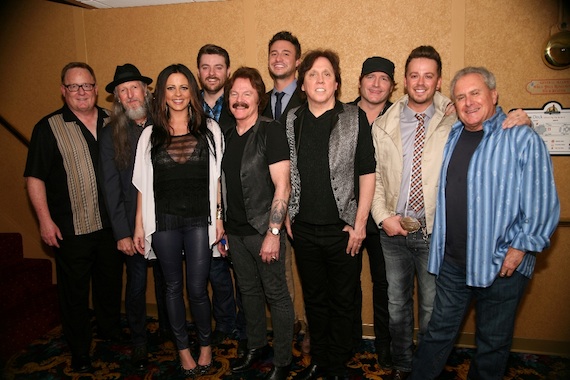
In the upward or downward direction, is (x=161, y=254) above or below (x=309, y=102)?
below

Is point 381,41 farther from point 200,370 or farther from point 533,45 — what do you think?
point 200,370

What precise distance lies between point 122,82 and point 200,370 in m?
1.97

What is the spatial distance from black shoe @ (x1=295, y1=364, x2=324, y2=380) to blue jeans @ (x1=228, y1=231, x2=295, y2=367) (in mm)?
121

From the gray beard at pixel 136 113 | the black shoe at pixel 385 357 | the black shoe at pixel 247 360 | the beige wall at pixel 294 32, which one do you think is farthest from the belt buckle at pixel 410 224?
the gray beard at pixel 136 113

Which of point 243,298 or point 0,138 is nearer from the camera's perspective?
point 243,298

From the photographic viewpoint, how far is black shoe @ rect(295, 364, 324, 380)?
262cm

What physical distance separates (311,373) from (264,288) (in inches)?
24.4

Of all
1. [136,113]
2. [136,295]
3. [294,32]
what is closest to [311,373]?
[136,295]

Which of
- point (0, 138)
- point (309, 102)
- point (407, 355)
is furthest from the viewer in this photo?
point (0, 138)

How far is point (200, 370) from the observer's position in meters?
2.74

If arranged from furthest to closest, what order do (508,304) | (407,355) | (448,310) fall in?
(407,355) → (448,310) → (508,304)

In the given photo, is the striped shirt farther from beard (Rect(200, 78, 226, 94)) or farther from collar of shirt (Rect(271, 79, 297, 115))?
beard (Rect(200, 78, 226, 94))

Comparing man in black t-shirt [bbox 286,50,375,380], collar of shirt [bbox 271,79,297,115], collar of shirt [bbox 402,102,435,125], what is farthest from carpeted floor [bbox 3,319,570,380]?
collar of shirt [bbox 271,79,297,115]

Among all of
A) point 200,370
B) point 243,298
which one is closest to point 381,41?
point 243,298
